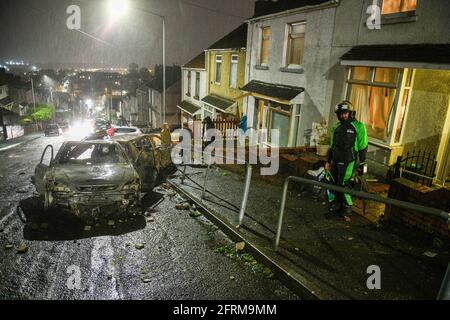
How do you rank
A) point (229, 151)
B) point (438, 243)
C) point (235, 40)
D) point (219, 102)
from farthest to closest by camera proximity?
point (219, 102) → point (235, 40) → point (229, 151) → point (438, 243)

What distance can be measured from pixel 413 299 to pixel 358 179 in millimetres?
3013

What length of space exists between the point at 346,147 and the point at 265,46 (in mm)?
10400

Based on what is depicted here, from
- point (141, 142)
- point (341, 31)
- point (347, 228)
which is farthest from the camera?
point (341, 31)

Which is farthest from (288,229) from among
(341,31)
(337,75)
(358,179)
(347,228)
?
(341,31)

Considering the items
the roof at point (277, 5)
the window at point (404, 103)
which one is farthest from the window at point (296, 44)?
the window at point (404, 103)

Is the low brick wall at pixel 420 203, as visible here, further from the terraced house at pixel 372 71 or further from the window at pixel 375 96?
the window at pixel 375 96

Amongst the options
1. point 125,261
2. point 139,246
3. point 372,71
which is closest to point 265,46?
point 372,71

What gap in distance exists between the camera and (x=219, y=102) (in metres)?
20.2

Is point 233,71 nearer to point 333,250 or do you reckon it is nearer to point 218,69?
point 218,69

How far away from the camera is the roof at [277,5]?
11.7 meters

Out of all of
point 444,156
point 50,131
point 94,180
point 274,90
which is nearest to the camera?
point 94,180

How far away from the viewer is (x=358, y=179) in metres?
6.40

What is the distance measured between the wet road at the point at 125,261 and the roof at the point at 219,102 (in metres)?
12.7

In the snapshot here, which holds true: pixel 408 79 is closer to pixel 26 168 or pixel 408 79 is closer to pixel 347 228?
pixel 347 228
